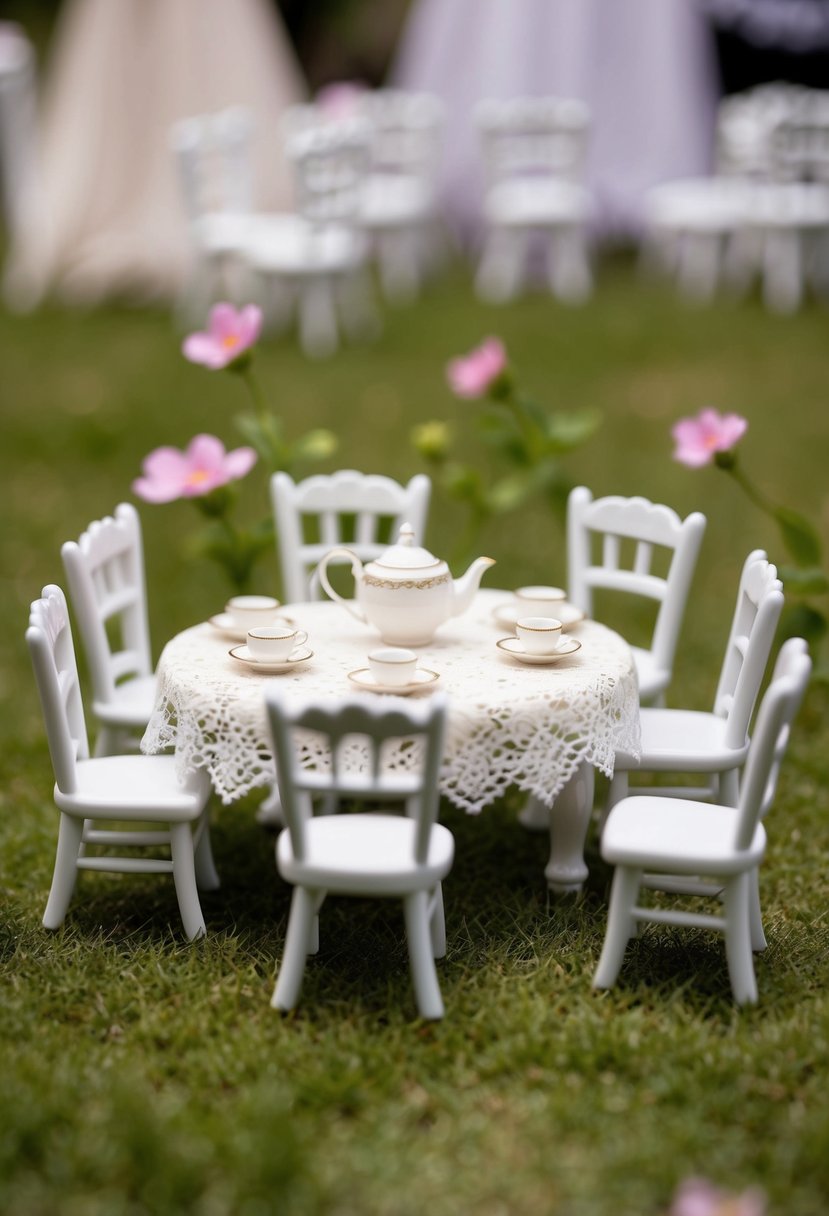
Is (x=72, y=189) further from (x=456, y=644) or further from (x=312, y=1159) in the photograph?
(x=312, y=1159)

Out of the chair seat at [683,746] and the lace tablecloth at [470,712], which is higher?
the lace tablecloth at [470,712]

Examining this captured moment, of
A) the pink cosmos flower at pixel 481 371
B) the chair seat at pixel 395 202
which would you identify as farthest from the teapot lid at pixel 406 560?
the chair seat at pixel 395 202

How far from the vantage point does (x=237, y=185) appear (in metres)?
8.03

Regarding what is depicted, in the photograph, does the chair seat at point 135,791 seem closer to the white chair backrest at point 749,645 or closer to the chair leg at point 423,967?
the chair leg at point 423,967

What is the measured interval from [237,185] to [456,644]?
5.75 meters

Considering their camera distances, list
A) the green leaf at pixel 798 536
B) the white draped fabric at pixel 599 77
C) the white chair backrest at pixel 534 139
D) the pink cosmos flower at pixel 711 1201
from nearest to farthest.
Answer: the pink cosmos flower at pixel 711 1201
the green leaf at pixel 798 536
the white chair backrest at pixel 534 139
the white draped fabric at pixel 599 77

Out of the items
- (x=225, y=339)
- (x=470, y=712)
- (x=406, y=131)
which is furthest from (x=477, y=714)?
(x=406, y=131)

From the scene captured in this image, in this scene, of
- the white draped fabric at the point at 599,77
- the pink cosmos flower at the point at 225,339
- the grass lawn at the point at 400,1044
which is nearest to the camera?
the grass lawn at the point at 400,1044

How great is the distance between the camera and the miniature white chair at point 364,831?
226 cm

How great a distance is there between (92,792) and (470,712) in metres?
0.74

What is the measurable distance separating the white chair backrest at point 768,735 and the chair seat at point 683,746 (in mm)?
379

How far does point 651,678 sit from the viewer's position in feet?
10.5

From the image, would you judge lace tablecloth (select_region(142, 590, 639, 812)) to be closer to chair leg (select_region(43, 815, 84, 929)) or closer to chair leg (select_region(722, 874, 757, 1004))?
chair leg (select_region(43, 815, 84, 929))

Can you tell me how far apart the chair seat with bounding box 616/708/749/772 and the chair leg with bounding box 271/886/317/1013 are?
2.42ft
